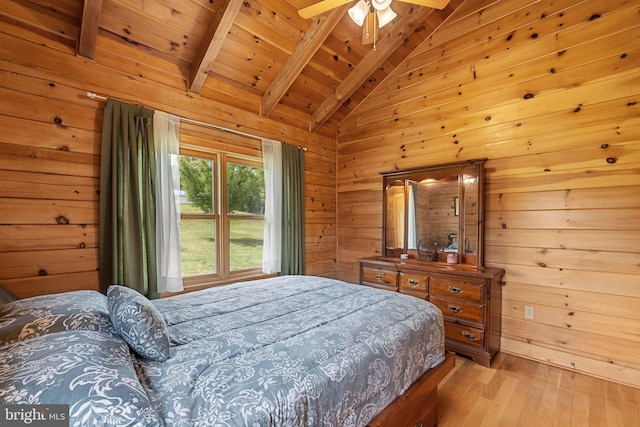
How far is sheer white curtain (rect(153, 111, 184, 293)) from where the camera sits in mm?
2518

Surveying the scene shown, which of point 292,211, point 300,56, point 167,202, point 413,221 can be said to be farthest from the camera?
point 292,211

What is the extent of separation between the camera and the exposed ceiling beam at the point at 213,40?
90.3 inches

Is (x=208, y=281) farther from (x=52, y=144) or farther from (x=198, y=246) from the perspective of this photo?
(x=52, y=144)

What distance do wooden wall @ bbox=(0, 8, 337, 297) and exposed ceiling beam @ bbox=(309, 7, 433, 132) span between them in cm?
199

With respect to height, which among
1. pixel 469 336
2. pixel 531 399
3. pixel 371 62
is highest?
pixel 371 62

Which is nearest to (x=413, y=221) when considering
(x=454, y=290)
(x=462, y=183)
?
(x=462, y=183)

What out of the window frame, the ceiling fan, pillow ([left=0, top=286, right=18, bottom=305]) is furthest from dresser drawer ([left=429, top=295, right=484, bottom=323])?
pillow ([left=0, top=286, right=18, bottom=305])

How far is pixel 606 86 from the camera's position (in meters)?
2.27

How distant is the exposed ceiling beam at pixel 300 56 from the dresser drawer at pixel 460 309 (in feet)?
9.09

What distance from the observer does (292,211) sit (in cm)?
355

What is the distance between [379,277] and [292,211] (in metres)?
1.34

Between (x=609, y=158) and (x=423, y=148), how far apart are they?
62.4 inches

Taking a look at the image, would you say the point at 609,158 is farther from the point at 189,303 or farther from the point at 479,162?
the point at 189,303

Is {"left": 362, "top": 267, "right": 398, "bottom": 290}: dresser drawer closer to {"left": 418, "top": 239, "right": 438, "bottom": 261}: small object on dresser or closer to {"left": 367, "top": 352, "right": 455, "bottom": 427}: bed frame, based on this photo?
{"left": 418, "top": 239, "right": 438, "bottom": 261}: small object on dresser
